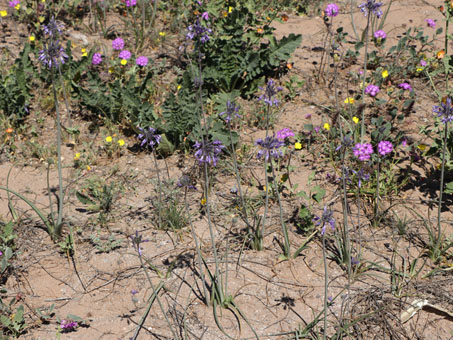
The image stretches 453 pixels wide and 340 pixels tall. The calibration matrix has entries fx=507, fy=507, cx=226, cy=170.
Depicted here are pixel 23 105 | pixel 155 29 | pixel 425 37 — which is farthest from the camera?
pixel 155 29

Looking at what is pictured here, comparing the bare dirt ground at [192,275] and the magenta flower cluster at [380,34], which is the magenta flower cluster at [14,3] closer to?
the bare dirt ground at [192,275]

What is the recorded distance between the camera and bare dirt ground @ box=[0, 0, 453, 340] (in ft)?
10.1

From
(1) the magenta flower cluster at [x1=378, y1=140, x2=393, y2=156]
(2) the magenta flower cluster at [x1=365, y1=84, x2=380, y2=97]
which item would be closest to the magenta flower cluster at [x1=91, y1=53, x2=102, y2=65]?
(2) the magenta flower cluster at [x1=365, y1=84, x2=380, y2=97]

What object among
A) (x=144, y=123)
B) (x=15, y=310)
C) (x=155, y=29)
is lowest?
(x=15, y=310)

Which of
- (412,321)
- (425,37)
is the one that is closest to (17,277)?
(412,321)

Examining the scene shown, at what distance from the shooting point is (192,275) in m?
3.39

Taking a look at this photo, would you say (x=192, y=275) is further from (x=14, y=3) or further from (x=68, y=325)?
(x=14, y=3)

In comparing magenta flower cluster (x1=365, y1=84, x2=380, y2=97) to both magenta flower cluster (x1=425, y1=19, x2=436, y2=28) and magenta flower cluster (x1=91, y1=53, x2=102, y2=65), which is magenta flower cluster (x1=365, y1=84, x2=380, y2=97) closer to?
magenta flower cluster (x1=425, y1=19, x2=436, y2=28)

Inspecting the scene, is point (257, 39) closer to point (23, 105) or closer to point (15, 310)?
point (23, 105)

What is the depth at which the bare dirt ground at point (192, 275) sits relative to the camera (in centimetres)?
307

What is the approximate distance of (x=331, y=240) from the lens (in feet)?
11.8

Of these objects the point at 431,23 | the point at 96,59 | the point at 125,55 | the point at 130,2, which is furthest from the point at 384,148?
the point at 130,2

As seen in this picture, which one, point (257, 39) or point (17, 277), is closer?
point (17, 277)

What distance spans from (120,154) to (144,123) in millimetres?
364
